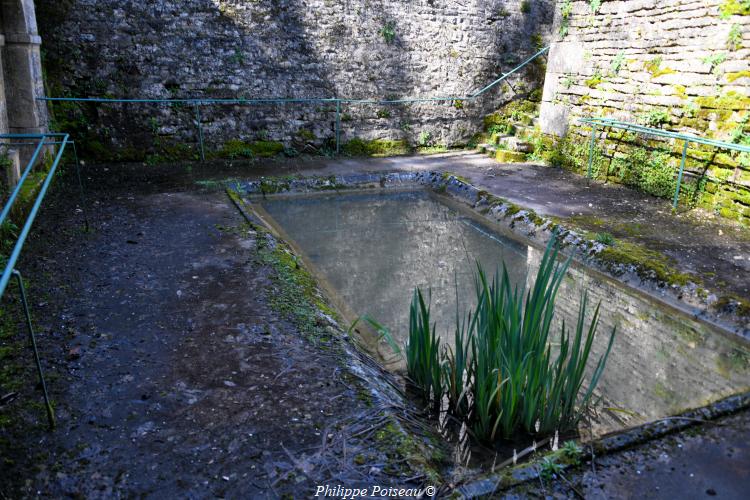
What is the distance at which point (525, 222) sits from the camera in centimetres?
518

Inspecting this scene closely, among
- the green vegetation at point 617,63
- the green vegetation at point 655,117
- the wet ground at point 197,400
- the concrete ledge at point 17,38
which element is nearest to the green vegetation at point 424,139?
the green vegetation at point 617,63

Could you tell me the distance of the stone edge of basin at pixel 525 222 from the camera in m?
3.52

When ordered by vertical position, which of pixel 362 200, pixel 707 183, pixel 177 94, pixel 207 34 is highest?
pixel 207 34

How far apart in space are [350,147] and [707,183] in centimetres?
455

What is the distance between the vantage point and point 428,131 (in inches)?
332

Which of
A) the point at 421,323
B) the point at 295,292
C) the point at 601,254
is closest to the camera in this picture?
the point at 421,323

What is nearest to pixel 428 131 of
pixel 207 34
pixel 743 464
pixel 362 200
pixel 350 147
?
pixel 350 147

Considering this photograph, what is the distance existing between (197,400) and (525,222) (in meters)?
3.69

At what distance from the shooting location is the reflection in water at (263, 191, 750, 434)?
112 inches

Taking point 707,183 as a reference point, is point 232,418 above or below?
below

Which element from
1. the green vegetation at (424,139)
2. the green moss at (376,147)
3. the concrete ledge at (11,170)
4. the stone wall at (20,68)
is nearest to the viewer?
the concrete ledge at (11,170)

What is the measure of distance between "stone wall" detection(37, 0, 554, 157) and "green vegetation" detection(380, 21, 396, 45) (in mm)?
15

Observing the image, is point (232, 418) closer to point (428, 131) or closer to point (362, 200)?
point (362, 200)

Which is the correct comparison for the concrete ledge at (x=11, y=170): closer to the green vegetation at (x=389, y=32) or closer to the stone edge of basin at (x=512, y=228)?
the stone edge of basin at (x=512, y=228)
